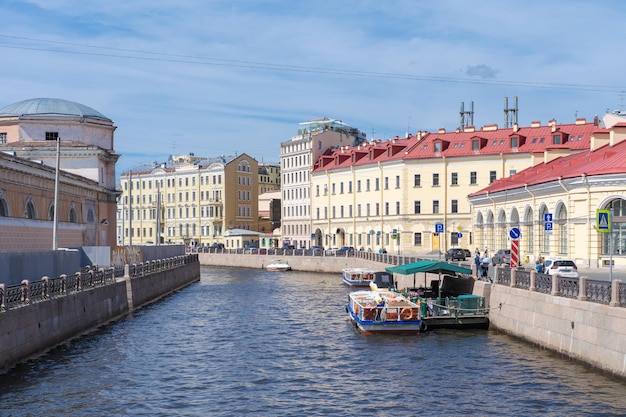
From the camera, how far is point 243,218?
129m

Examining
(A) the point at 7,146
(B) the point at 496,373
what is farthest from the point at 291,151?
(B) the point at 496,373

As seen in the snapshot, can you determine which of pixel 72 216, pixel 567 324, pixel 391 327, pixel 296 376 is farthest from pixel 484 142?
pixel 296 376

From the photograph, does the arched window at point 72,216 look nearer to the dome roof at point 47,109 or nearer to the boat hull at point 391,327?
the dome roof at point 47,109

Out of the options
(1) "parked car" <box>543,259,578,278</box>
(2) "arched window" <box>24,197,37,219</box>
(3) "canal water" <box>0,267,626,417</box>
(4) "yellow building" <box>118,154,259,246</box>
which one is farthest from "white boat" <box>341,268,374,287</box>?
(4) "yellow building" <box>118,154,259,246</box>

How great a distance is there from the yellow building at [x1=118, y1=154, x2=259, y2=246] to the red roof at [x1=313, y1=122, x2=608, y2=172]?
3419 centimetres

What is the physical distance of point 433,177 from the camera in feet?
287

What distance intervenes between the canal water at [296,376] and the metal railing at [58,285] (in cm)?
202

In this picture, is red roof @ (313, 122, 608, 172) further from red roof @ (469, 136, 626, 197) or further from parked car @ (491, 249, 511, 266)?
parked car @ (491, 249, 511, 266)

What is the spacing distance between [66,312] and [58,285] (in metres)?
1.21

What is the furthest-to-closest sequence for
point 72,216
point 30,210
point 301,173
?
point 301,173
point 72,216
point 30,210

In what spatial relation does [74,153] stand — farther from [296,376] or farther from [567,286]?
[567,286]

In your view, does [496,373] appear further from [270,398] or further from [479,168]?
[479,168]

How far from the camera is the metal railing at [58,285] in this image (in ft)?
81.2

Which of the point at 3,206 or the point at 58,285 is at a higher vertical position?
the point at 3,206
